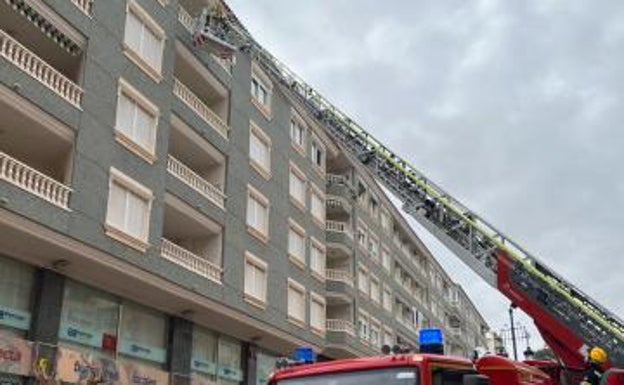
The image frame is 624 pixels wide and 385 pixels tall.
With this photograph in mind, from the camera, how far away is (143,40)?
25984mm

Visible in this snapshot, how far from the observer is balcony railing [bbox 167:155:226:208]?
88.3 ft

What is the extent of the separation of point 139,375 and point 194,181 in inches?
281

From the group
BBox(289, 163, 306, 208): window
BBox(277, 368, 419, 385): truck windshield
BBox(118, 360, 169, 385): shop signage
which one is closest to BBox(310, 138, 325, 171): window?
BBox(289, 163, 306, 208): window

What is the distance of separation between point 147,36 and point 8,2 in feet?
20.8

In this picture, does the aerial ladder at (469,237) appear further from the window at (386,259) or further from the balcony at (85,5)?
the window at (386,259)

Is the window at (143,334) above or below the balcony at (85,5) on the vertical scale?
below

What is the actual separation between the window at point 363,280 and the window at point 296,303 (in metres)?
11.1

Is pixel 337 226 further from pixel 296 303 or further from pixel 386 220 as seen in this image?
pixel 386 220

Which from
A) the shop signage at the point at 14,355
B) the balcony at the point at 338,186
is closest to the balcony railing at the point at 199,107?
the shop signage at the point at 14,355

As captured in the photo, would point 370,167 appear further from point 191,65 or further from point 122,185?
point 122,185

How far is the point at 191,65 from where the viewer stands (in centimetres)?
2947

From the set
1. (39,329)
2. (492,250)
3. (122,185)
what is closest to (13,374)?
(39,329)

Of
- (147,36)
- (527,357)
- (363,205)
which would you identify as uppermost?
(363,205)

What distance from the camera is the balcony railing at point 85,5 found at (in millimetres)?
22594
